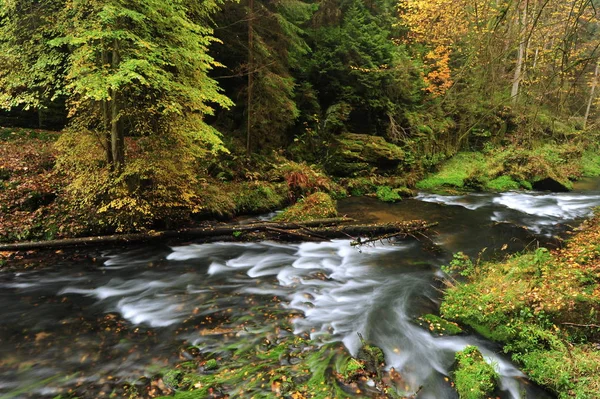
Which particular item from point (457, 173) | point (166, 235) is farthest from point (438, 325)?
point (457, 173)

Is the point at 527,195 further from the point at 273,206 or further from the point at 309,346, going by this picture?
the point at 309,346

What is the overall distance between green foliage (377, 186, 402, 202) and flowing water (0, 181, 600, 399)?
3149 mm

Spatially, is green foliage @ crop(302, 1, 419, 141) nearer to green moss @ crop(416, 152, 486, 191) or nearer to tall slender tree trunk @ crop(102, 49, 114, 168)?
green moss @ crop(416, 152, 486, 191)

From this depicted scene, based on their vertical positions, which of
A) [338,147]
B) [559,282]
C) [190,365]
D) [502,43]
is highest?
[502,43]

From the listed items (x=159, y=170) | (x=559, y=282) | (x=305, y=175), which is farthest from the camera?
(x=305, y=175)

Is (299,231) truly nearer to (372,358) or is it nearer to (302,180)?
(302,180)

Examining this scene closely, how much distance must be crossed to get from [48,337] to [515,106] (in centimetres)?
768

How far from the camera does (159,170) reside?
787 cm

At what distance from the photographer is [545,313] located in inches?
204

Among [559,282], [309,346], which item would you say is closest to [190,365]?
[309,346]

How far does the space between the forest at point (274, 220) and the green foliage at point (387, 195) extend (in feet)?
0.55

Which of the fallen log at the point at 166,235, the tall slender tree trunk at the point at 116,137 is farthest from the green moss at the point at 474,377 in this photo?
the tall slender tree trunk at the point at 116,137

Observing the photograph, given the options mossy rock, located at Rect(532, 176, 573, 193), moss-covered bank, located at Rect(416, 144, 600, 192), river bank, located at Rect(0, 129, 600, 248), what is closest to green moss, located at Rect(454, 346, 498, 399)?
river bank, located at Rect(0, 129, 600, 248)

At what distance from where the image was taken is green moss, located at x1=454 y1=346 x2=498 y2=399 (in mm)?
4219
